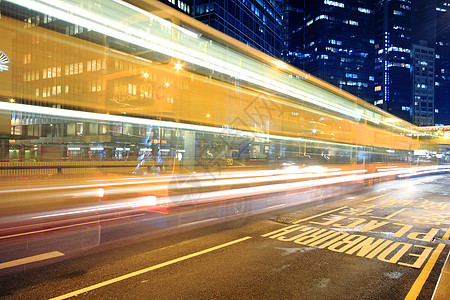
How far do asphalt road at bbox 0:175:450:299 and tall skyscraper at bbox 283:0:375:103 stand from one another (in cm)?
11640

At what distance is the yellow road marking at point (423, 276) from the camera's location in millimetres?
3871

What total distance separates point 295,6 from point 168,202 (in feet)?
485

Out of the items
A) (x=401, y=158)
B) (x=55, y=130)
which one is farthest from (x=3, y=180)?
(x=401, y=158)

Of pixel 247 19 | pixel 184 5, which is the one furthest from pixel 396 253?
pixel 247 19

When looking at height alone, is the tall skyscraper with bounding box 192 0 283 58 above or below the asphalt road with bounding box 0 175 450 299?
above

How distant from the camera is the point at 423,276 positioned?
448 centimetres

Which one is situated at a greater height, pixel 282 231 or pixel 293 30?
pixel 293 30

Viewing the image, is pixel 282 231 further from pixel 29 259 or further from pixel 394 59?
pixel 394 59

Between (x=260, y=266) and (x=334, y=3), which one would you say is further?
(x=334, y=3)

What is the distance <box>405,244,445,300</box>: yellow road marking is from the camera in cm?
387

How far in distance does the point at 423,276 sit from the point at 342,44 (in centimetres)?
12725

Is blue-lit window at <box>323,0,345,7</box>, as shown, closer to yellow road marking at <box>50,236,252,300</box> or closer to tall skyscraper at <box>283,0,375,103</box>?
tall skyscraper at <box>283,0,375,103</box>

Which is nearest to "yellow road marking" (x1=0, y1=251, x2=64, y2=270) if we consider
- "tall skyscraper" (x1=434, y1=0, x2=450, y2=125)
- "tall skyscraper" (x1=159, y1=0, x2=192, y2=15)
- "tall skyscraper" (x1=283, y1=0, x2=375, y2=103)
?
"tall skyscraper" (x1=159, y1=0, x2=192, y2=15)

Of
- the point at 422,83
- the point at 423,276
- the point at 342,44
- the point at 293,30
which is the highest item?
the point at 293,30
